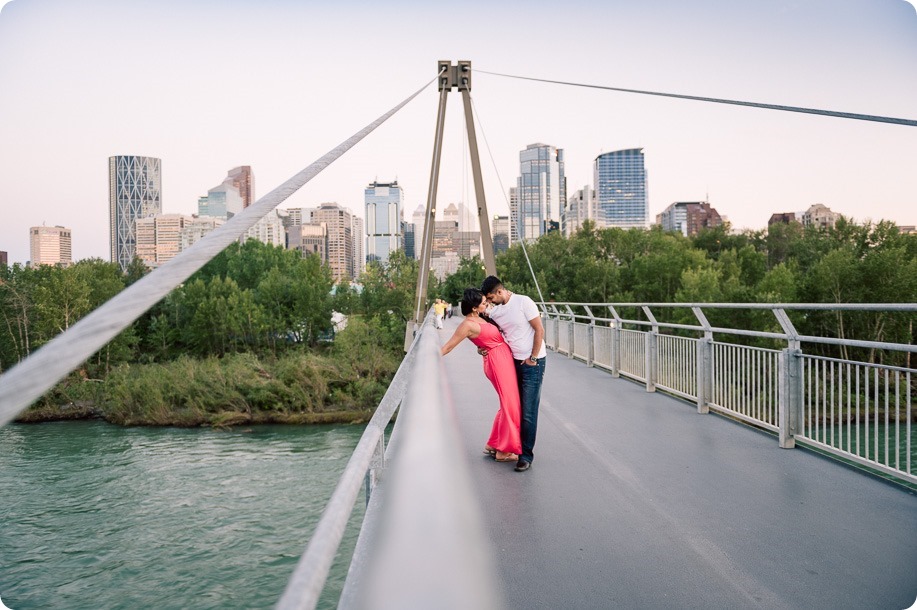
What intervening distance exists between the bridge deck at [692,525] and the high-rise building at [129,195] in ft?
488

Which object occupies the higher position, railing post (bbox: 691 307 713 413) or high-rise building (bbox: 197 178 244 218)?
high-rise building (bbox: 197 178 244 218)

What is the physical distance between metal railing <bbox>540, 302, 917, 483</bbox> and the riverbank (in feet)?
105

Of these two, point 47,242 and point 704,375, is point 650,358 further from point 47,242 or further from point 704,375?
point 47,242

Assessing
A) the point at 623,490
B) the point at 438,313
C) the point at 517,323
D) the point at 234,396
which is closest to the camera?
the point at 623,490

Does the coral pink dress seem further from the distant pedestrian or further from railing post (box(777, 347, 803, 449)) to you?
railing post (box(777, 347, 803, 449))

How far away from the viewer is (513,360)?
5.06m

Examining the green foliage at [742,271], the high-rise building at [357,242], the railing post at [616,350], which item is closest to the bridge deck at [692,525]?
the railing post at [616,350]

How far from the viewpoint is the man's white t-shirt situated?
5.01 meters

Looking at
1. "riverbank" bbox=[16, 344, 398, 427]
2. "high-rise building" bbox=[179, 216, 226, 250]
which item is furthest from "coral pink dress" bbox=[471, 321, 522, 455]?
"high-rise building" bbox=[179, 216, 226, 250]

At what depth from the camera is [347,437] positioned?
35031mm

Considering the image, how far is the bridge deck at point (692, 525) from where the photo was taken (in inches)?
111

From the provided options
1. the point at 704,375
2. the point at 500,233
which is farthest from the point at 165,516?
the point at 500,233

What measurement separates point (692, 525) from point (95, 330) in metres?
3.58

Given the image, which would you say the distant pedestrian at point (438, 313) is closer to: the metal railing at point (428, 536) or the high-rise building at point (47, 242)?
the metal railing at point (428, 536)
